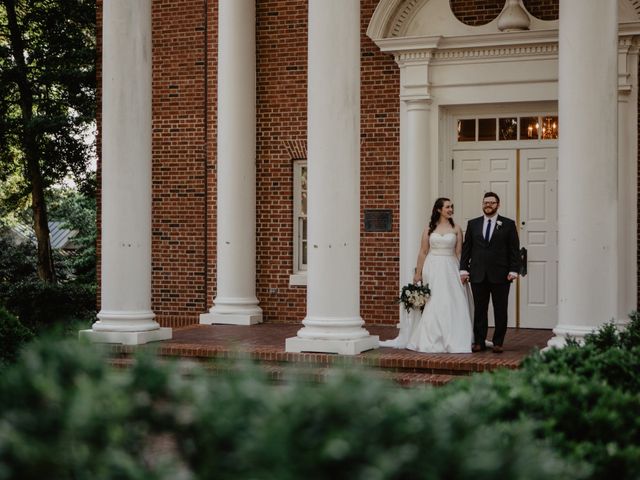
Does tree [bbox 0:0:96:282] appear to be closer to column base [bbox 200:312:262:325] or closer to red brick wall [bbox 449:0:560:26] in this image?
column base [bbox 200:312:262:325]

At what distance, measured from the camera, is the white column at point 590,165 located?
34.2ft

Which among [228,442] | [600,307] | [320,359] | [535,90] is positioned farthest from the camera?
[535,90]

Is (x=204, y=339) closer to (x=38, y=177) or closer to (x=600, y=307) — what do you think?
(x=600, y=307)

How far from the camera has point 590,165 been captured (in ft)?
34.1

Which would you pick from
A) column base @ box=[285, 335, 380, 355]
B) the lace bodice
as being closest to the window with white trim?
the lace bodice

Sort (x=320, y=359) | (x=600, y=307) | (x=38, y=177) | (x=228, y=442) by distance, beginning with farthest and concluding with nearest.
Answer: (x=38, y=177), (x=320, y=359), (x=600, y=307), (x=228, y=442)

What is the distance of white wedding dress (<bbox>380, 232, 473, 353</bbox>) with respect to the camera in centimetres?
1202

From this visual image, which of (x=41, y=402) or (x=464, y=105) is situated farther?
(x=464, y=105)

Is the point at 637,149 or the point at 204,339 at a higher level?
the point at 637,149

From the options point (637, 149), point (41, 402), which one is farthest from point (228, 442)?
point (637, 149)

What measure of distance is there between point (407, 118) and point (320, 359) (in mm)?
5069

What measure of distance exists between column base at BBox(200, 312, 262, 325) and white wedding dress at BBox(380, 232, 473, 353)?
3.67 metres

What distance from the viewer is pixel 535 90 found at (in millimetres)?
14398

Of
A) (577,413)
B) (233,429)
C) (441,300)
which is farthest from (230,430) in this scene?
(441,300)
